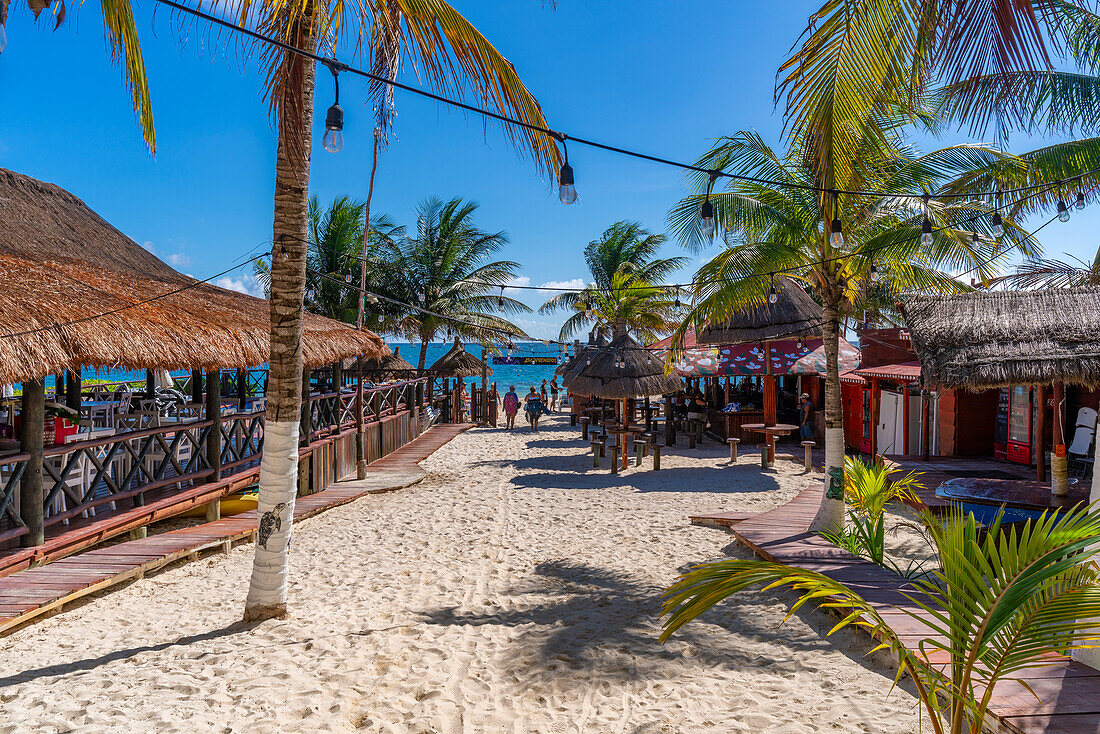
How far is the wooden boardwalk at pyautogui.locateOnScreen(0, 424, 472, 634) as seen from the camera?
5027mm

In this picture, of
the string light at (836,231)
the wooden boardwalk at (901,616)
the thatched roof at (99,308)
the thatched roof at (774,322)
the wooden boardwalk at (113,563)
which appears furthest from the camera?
the thatched roof at (774,322)

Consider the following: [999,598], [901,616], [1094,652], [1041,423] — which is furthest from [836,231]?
[1041,423]

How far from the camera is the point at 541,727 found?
3.65 meters

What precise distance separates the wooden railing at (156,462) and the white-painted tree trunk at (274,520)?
255cm

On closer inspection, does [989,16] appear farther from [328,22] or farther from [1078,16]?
[1078,16]

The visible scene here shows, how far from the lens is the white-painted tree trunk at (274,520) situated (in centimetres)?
486

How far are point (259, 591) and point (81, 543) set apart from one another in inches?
110

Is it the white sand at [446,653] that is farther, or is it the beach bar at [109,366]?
the beach bar at [109,366]

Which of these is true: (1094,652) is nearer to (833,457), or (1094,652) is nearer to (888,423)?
(833,457)

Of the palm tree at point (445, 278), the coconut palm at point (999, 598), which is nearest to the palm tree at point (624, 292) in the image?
the palm tree at point (445, 278)

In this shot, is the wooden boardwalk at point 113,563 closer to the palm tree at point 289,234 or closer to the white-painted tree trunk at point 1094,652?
the palm tree at point 289,234

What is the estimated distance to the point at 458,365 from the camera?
861 inches

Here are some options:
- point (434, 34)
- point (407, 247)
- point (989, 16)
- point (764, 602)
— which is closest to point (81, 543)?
point (434, 34)

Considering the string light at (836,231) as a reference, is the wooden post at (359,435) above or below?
below
